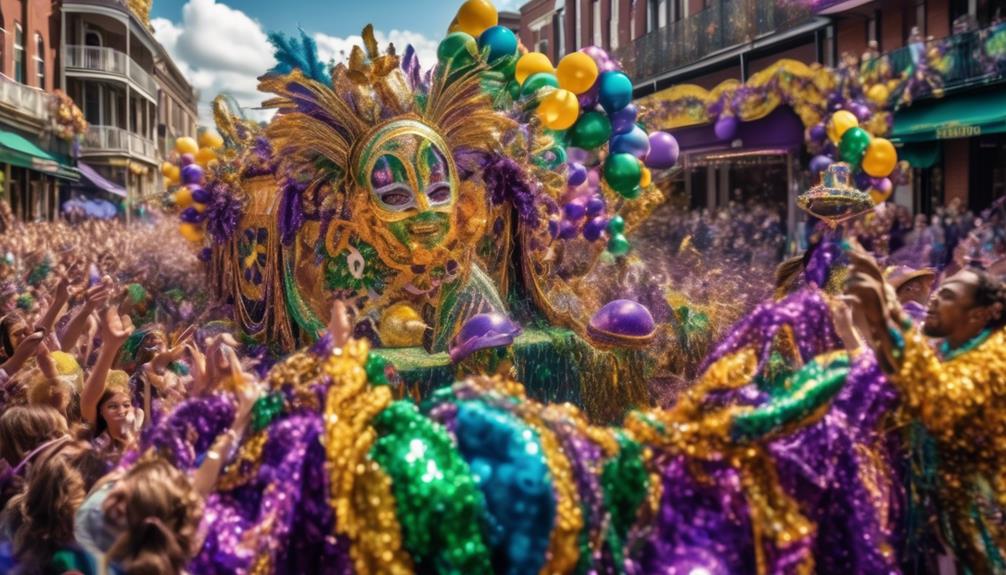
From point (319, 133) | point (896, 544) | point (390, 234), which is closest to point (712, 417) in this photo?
point (896, 544)

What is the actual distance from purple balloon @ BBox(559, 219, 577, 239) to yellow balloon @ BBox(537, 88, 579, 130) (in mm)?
899

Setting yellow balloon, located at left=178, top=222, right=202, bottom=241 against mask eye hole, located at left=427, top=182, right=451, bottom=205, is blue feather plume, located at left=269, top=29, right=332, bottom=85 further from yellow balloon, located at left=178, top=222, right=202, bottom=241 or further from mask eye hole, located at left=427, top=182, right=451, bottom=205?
yellow balloon, located at left=178, top=222, right=202, bottom=241

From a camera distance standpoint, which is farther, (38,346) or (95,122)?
(95,122)

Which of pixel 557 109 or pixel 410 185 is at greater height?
pixel 557 109

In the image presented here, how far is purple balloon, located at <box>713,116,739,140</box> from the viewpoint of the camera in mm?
13523

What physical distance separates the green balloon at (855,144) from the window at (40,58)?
19.8 meters

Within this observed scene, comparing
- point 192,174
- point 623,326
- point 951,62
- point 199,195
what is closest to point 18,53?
point 192,174

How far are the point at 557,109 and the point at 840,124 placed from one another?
5.46 meters

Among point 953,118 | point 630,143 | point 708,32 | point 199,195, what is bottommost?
point 199,195

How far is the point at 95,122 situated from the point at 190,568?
1214 inches

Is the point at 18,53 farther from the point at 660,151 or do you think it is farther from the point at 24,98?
the point at 660,151

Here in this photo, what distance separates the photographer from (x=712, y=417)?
186cm

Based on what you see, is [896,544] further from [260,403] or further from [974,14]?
[974,14]

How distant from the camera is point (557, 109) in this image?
5.68 metres
